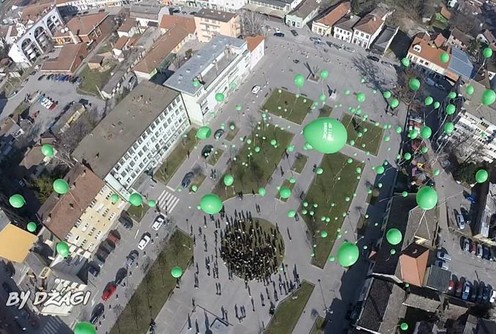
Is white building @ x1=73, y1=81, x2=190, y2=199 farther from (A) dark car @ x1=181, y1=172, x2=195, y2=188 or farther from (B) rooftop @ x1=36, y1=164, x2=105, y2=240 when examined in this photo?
(A) dark car @ x1=181, y1=172, x2=195, y2=188

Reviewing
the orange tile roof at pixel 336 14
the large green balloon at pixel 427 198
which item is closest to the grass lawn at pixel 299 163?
the large green balloon at pixel 427 198

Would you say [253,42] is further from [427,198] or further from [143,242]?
[427,198]

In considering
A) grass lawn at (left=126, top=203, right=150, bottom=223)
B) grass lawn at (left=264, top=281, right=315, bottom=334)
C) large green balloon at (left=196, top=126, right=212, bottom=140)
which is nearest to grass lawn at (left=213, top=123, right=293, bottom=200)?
large green balloon at (left=196, top=126, right=212, bottom=140)

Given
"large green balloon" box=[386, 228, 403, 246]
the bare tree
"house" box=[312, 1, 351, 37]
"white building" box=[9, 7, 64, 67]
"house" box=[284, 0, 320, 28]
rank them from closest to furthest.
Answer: "large green balloon" box=[386, 228, 403, 246]
"house" box=[312, 1, 351, 37]
the bare tree
"house" box=[284, 0, 320, 28]
"white building" box=[9, 7, 64, 67]

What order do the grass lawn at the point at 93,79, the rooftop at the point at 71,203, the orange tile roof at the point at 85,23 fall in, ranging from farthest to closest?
1. the orange tile roof at the point at 85,23
2. the grass lawn at the point at 93,79
3. the rooftop at the point at 71,203

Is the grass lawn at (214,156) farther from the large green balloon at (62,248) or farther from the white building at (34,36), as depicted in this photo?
the white building at (34,36)

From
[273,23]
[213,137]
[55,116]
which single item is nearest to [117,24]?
[55,116]
